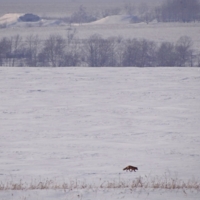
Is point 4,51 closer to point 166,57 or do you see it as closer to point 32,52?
point 32,52

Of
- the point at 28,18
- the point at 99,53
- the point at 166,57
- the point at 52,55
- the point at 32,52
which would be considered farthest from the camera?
the point at 28,18

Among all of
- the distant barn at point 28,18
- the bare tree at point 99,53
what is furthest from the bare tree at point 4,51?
the distant barn at point 28,18

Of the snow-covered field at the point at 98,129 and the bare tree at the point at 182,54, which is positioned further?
the bare tree at the point at 182,54

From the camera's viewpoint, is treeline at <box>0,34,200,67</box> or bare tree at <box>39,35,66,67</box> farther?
bare tree at <box>39,35,66,67</box>

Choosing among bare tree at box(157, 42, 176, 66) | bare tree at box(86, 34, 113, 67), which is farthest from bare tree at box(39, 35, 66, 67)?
bare tree at box(157, 42, 176, 66)

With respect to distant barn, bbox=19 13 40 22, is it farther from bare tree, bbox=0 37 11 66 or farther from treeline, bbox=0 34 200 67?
bare tree, bbox=0 37 11 66

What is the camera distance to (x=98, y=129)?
9.86 metres

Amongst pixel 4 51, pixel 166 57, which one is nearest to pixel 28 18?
pixel 4 51

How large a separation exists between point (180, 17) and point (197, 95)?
128 ft

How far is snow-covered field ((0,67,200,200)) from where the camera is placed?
6.36m

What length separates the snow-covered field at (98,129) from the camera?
6.36 meters

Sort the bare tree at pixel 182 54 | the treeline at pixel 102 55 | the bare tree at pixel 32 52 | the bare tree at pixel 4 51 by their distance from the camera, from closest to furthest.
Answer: the bare tree at pixel 182 54, the treeline at pixel 102 55, the bare tree at pixel 32 52, the bare tree at pixel 4 51

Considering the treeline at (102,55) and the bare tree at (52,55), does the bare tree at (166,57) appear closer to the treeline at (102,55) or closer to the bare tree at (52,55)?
the treeline at (102,55)

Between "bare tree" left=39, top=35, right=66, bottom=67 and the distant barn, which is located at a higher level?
the distant barn
